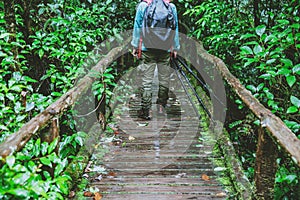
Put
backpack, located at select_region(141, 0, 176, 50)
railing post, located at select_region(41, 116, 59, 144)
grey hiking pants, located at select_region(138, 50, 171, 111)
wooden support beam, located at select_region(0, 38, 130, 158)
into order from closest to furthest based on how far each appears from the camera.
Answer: wooden support beam, located at select_region(0, 38, 130, 158) → railing post, located at select_region(41, 116, 59, 144) → backpack, located at select_region(141, 0, 176, 50) → grey hiking pants, located at select_region(138, 50, 171, 111)

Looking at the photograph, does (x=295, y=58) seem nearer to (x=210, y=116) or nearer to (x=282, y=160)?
(x=282, y=160)

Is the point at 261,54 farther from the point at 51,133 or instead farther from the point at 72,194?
the point at 72,194

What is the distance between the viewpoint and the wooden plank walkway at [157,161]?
329 centimetres

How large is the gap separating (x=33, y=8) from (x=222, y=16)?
2.98m

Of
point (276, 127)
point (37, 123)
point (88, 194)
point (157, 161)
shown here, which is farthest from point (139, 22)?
point (276, 127)

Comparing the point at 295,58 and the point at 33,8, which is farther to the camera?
the point at 33,8

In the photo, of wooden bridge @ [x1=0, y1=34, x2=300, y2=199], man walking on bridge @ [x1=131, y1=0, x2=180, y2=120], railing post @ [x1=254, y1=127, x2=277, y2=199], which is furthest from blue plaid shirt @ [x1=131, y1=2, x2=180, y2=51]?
railing post @ [x1=254, y1=127, x2=277, y2=199]

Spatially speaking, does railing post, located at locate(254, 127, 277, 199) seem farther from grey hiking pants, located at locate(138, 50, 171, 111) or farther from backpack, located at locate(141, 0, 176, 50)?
grey hiking pants, located at locate(138, 50, 171, 111)

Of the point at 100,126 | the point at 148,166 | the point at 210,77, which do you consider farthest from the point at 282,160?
the point at 210,77

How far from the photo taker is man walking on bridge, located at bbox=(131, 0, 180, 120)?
435cm

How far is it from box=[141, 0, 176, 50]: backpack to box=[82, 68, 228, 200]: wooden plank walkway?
1320 mm

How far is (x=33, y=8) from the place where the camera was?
16.6 feet

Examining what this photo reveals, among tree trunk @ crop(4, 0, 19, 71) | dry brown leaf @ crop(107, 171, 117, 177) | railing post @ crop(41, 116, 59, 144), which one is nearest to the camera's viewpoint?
railing post @ crop(41, 116, 59, 144)

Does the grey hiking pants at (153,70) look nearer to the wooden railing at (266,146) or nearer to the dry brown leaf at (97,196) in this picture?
the wooden railing at (266,146)
